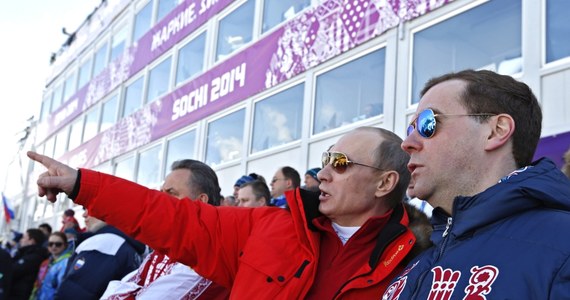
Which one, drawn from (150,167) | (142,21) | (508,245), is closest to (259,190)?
(508,245)

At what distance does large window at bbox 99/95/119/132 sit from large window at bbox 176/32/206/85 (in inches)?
156

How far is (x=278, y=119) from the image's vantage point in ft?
→ 31.3

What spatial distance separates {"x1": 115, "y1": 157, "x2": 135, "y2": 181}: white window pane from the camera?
14906mm

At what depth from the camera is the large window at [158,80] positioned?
46.2ft

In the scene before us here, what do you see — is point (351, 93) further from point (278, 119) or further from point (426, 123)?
point (426, 123)

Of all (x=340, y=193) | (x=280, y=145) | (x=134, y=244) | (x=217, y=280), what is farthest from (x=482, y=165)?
(x=280, y=145)

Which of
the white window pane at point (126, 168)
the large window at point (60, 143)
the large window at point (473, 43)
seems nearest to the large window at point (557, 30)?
the large window at point (473, 43)

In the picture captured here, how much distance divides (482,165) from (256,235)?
0.96m

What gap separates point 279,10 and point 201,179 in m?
7.26

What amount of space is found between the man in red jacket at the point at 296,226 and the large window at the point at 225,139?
7.98 meters

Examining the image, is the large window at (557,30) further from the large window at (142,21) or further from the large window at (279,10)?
the large window at (142,21)

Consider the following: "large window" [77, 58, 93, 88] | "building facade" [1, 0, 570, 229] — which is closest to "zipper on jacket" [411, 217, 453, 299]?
"building facade" [1, 0, 570, 229]

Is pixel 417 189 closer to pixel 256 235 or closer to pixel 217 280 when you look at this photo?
pixel 256 235

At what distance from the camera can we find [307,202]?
2355 millimetres
